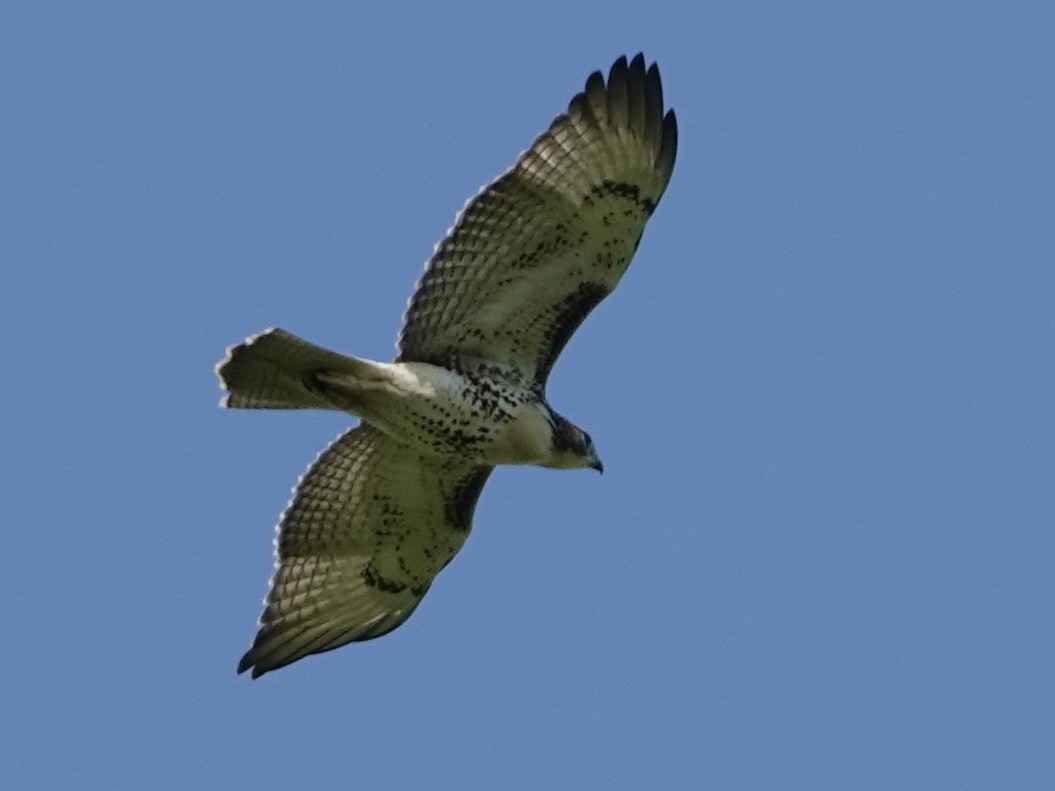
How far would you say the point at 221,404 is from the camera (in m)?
12.1

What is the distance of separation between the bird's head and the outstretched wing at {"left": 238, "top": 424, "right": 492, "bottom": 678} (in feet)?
2.68

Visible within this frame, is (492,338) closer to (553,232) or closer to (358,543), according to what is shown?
(553,232)

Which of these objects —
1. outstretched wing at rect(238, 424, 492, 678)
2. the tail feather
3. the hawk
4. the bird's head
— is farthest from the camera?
outstretched wing at rect(238, 424, 492, 678)

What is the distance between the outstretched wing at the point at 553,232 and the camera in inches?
475

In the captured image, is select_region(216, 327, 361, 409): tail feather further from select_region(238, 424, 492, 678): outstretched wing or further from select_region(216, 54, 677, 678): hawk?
select_region(238, 424, 492, 678): outstretched wing

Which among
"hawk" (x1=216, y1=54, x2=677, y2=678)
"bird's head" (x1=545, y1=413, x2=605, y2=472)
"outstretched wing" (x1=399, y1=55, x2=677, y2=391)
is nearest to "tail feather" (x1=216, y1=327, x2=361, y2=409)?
"hawk" (x1=216, y1=54, x2=677, y2=678)

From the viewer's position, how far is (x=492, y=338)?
12.5m

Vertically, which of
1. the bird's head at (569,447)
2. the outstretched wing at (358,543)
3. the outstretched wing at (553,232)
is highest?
the outstretched wing at (553,232)

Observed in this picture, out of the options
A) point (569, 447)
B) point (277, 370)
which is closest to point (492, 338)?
point (569, 447)

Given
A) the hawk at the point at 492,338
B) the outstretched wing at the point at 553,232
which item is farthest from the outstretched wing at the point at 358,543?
the outstretched wing at the point at 553,232

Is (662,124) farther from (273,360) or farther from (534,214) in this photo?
(273,360)

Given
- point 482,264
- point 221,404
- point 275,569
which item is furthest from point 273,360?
point 275,569

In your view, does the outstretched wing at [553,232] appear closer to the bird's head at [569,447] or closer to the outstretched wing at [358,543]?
the bird's head at [569,447]

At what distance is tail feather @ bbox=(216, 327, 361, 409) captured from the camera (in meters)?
11.9
